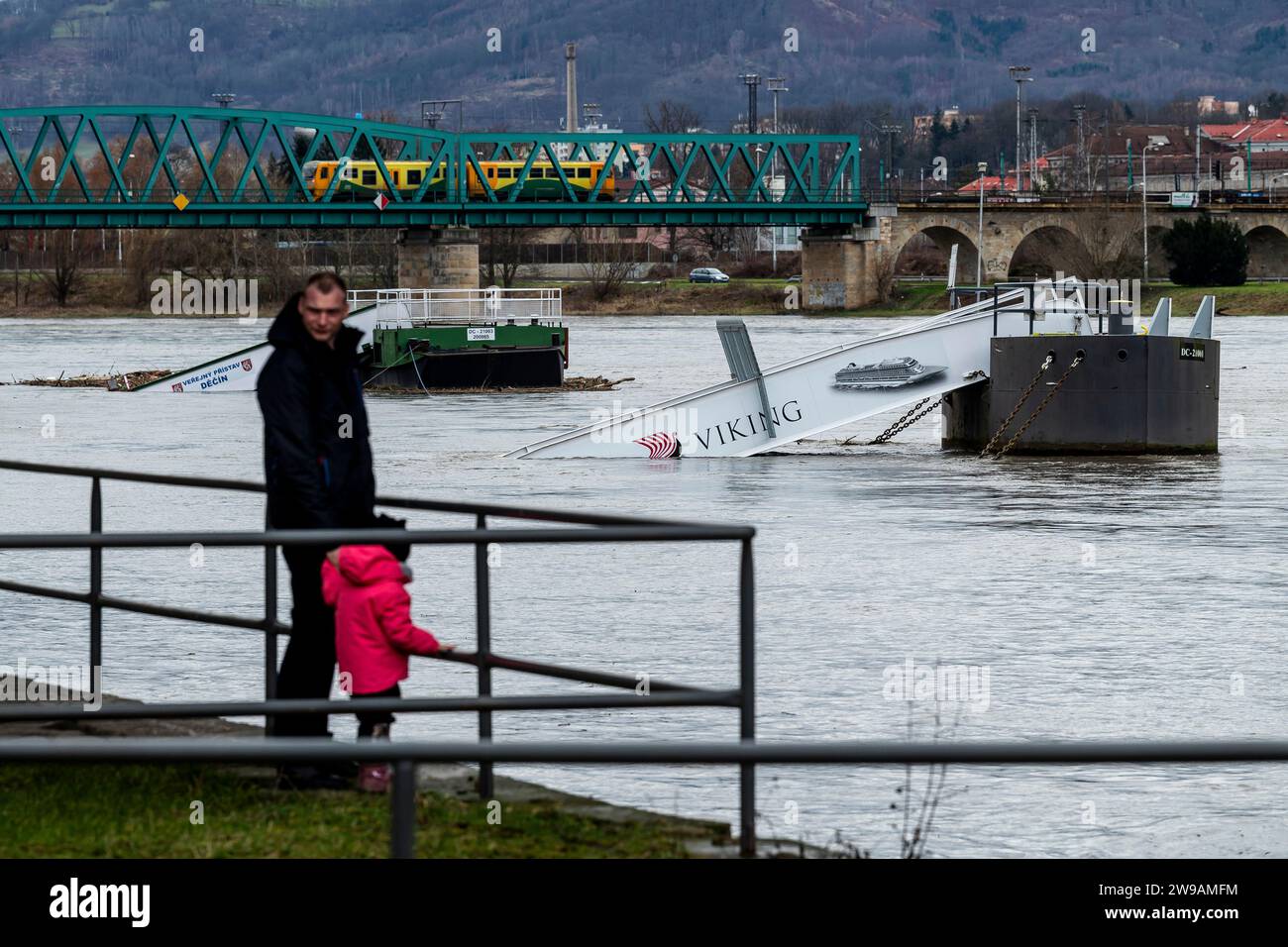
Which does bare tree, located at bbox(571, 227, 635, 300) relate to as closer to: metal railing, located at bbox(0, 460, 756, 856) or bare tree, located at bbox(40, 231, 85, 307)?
bare tree, located at bbox(40, 231, 85, 307)

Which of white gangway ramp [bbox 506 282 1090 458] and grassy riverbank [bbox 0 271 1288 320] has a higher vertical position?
grassy riverbank [bbox 0 271 1288 320]

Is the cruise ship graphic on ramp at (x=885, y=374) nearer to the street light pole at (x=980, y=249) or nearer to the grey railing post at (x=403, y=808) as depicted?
the grey railing post at (x=403, y=808)

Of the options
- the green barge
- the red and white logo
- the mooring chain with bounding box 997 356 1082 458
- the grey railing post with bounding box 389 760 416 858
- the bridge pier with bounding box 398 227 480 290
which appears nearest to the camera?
the grey railing post with bounding box 389 760 416 858

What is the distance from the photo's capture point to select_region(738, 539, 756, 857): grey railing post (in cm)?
711

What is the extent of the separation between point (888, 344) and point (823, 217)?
3761 inches

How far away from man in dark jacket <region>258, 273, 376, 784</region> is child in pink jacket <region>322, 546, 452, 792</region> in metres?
0.18

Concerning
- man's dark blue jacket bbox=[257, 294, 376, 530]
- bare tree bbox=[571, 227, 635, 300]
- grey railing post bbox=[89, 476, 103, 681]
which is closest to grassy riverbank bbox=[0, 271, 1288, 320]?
bare tree bbox=[571, 227, 635, 300]

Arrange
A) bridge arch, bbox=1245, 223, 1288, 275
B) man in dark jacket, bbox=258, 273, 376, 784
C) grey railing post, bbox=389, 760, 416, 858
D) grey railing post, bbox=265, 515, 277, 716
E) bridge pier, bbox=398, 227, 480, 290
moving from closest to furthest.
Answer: grey railing post, bbox=389, 760, 416, 858 → man in dark jacket, bbox=258, 273, 376, 784 → grey railing post, bbox=265, 515, 277, 716 → bridge pier, bbox=398, 227, 480, 290 → bridge arch, bbox=1245, 223, 1288, 275

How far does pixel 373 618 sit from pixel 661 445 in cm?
2472

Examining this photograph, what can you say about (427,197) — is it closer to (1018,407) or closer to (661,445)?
(661,445)

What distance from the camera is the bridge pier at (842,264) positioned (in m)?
126

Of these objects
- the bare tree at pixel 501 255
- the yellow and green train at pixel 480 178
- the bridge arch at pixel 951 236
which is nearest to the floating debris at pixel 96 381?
the yellow and green train at pixel 480 178

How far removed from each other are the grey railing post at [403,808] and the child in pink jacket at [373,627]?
289 cm
